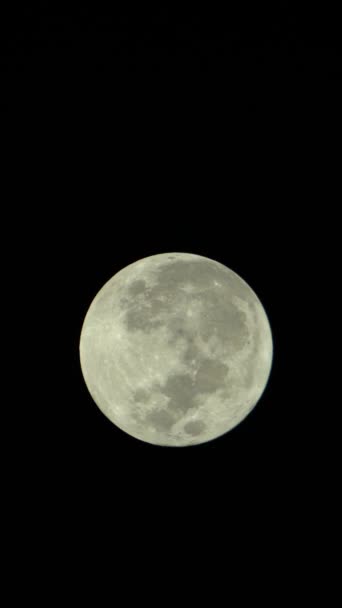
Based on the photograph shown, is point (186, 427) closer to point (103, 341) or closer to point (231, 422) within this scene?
point (231, 422)

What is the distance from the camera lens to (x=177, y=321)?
7309 millimetres

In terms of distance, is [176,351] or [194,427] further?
[194,427]

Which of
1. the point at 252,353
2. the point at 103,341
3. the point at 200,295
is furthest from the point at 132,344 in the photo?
the point at 252,353

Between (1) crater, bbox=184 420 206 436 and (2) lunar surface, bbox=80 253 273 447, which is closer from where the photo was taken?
(2) lunar surface, bbox=80 253 273 447

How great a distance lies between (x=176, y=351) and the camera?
23.8 feet

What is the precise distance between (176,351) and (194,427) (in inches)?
43.4

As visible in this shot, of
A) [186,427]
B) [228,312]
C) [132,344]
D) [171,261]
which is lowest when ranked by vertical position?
[186,427]

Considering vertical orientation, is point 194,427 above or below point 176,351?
below

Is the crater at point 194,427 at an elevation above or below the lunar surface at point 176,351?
below

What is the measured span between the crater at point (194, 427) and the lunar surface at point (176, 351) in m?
0.01

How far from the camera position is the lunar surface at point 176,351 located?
7.30 m

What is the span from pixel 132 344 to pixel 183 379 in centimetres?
74

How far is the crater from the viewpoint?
7.64m

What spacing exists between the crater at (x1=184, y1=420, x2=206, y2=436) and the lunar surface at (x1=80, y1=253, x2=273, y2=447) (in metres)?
0.01
